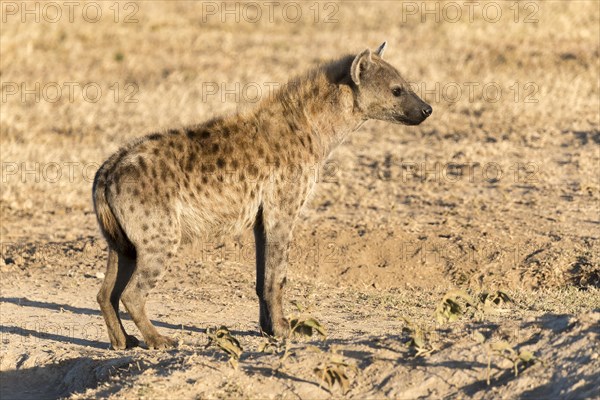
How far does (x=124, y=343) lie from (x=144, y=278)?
18.2 inches

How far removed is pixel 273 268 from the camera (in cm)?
631

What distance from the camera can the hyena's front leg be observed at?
6.29 metres

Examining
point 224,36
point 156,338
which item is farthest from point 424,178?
point 224,36

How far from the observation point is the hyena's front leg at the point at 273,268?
6.29 m

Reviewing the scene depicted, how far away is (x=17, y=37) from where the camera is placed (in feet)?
53.5

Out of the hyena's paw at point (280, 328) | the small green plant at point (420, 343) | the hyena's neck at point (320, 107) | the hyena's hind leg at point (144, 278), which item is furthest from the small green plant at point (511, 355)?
the hyena's neck at point (320, 107)

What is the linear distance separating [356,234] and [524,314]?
246 centimetres

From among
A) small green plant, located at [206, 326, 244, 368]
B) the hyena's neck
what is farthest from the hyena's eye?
small green plant, located at [206, 326, 244, 368]

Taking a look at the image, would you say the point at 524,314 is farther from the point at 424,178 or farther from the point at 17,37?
the point at 17,37

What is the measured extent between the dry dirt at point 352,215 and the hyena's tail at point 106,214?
0.51 m

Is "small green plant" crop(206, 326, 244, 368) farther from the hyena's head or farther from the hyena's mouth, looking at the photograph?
the hyena's mouth

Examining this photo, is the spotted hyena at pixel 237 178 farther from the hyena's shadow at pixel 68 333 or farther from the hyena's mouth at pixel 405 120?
the hyena's shadow at pixel 68 333

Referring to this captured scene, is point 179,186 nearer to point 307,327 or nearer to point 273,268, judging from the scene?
point 273,268

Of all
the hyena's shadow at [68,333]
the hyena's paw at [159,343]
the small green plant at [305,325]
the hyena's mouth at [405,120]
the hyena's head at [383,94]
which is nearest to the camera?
the small green plant at [305,325]
